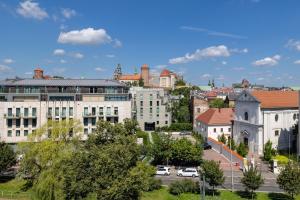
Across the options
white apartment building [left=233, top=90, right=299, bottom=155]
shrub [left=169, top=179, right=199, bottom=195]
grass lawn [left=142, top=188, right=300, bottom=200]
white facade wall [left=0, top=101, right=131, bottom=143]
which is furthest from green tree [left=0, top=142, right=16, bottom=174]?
white apartment building [left=233, top=90, right=299, bottom=155]

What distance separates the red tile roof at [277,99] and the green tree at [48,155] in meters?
Answer: 35.6

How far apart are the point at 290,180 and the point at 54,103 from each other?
146ft

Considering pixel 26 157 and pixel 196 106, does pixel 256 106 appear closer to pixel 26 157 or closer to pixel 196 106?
pixel 196 106

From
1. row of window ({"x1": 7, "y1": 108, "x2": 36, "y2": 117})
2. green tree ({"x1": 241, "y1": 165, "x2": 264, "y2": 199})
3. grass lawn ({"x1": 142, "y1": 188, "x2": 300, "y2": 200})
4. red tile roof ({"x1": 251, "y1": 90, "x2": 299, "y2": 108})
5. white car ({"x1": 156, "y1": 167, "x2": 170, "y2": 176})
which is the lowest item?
grass lawn ({"x1": 142, "y1": 188, "x2": 300, "y2": 200})

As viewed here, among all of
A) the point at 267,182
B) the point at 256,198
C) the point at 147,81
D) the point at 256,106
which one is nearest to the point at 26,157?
the point at 256,198

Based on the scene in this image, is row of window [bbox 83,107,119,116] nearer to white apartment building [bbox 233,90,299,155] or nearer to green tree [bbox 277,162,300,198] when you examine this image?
white apartment building [bbox 233,90,299,155]

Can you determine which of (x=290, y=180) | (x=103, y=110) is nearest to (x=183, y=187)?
(x=290, y=180)

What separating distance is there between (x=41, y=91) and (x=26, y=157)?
24.5 m

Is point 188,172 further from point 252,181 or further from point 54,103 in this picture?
point 54,103

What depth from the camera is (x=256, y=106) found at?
59.1 m

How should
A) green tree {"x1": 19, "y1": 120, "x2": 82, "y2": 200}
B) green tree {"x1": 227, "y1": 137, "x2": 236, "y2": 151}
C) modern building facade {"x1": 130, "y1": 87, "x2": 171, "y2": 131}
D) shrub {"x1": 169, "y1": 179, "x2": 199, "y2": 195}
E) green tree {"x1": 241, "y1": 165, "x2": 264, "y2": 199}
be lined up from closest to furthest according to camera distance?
green tree {"x1": 19, "y1": 120, "x2": 82, "y2": 200}
green tree {"x1": 241, "y1": 165, "x2": 264, "y2": 199}
shrub {"x1": 169, "y1": 179, "x2": 199, "y2": 195}
green tree {"x1": 227, "y1": 137, "x2": 236, "y2": 151}
modern building facade {"x1": 130, "y1": 87, "x2": 171, "y2": 131}

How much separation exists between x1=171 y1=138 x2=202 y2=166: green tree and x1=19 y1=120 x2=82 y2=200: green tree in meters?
16.7

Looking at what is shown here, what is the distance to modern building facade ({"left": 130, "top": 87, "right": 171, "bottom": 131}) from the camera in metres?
83.6

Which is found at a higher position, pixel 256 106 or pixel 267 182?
pixel 256 106
